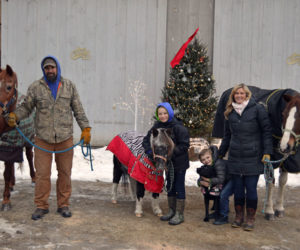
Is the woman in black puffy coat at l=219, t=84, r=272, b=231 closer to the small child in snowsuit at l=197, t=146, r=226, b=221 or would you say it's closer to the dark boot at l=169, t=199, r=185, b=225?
the small child in snowsuit at l=197, t=146, r=226, b=221

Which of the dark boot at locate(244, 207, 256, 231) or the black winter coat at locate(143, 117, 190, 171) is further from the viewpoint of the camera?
the black winter coat at locate(143, 117, 190, 171)

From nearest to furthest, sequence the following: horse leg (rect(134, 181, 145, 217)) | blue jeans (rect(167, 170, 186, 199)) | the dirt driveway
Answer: the dirt driveway < blue jeans (rect(167, 170, 186, 199)) < horse leg (rect(134, 181, 145, 217))

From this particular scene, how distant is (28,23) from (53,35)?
0.83 meters

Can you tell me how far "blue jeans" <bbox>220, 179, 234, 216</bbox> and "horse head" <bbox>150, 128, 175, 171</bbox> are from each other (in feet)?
3.11

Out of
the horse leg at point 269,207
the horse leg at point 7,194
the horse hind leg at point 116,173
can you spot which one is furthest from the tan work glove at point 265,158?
the horse leg at point 7,194

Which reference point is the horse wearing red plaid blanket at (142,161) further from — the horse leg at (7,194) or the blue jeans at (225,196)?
the horse leg at (7,194)

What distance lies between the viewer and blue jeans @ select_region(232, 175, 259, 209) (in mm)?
4133

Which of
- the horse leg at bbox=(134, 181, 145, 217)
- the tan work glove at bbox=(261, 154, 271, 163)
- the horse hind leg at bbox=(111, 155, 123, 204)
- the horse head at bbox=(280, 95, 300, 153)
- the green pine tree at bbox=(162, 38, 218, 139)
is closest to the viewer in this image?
the horse head at bbox=(280, 95, 300, 153)

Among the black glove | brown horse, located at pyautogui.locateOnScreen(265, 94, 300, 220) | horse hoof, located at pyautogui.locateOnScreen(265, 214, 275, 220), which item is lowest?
horse hoof, located at pyautogui.locateOnScreen(265, 214, 275, 220)

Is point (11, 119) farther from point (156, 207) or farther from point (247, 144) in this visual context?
point (247, 144)

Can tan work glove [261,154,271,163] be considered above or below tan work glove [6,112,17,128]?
below

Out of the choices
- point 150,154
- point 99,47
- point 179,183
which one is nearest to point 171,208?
point 179,183

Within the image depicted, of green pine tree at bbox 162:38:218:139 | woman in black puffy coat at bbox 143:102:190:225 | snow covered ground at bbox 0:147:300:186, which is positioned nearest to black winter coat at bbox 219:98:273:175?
woman in black puffy coat at bbox 143:102:190:225

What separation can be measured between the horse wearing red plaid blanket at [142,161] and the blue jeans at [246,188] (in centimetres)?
95
